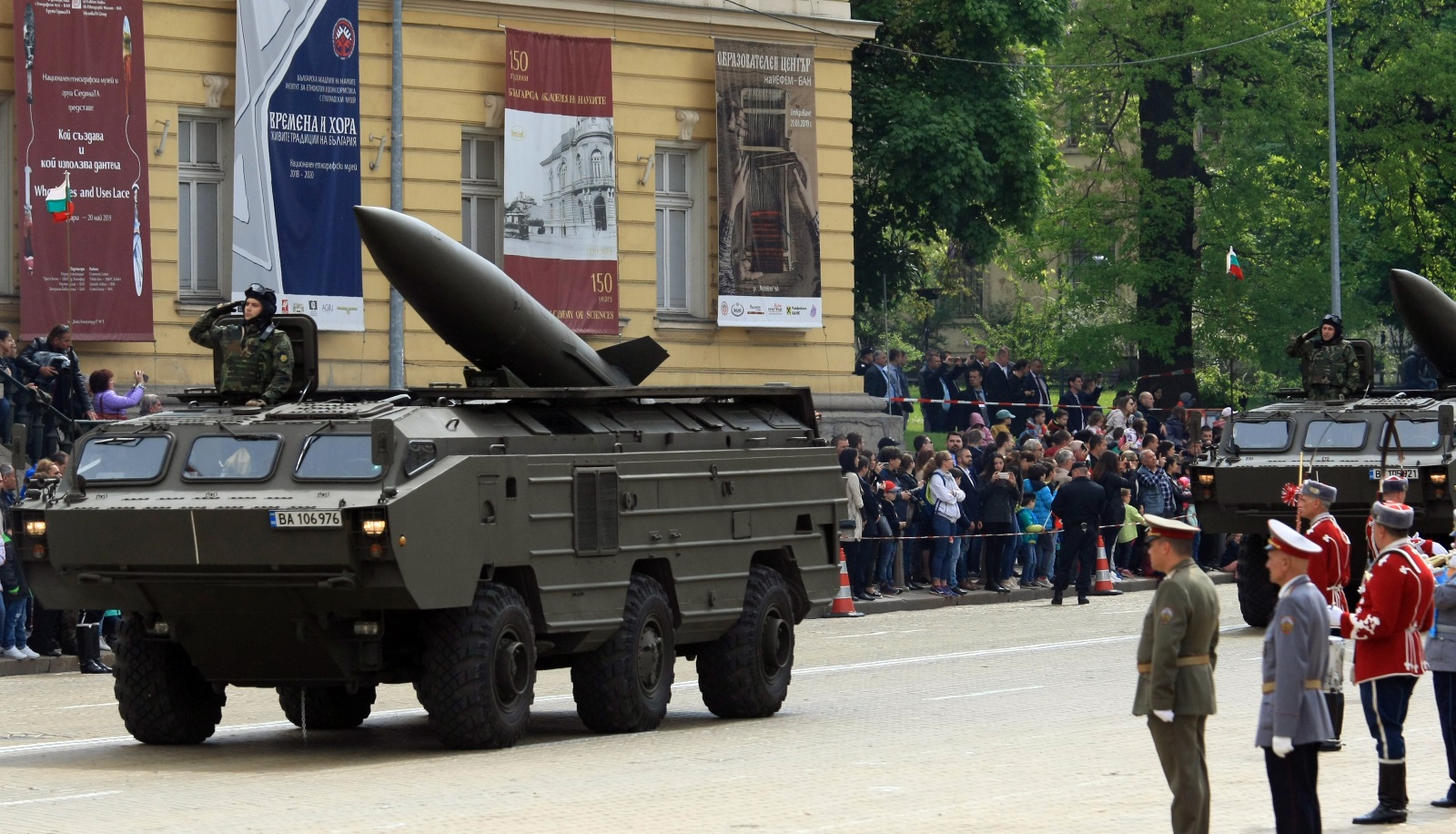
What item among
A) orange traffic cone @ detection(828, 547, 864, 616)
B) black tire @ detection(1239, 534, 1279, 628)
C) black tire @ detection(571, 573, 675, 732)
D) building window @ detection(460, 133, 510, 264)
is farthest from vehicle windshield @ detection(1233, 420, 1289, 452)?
building window @ detection(460, 133, 510, 264)

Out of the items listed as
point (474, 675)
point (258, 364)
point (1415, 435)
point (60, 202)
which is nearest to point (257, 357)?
point (258, 364)

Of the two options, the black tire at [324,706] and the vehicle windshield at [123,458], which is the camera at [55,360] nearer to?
the black tire at [324,706]

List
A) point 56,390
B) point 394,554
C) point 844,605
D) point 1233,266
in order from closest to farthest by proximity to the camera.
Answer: point 394,554 < point 56,390 < point 844,605 < point 1233,266

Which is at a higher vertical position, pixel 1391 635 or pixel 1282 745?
pixel 1391 635

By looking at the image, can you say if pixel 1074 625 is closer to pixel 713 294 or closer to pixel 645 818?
pixel 713 294

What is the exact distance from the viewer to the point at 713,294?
34594mm

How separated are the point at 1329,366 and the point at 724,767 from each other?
13.4 meters

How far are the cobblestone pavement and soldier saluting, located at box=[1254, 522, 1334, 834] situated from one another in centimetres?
160

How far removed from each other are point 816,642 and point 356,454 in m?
10.5

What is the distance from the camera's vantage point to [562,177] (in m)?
32.8

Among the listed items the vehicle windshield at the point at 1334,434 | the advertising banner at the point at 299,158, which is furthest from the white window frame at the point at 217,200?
the vehicle windshield at the point at 1334,434

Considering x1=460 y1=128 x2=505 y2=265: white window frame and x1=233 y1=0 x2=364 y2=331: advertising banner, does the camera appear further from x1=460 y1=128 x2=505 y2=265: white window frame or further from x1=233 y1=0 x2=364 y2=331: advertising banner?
x1=460 y1=128 x2=505 y2=265: white window frame

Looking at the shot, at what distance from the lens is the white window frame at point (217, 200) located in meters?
30.5

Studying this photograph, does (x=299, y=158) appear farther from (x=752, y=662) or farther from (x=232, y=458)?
(x=232, y=458)
